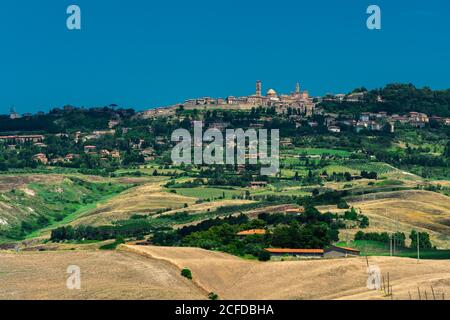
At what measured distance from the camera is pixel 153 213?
363 feet

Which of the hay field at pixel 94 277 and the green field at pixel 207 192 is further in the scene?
the green field at pixel 207 192

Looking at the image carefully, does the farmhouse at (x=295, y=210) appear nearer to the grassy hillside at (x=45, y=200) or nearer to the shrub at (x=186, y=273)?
the grassy hillside at (x=45, y=200)

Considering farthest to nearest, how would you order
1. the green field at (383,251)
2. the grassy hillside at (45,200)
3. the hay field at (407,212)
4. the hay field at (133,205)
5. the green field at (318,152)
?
1. the green field at (318,152)
2. the grassy hillside at (45,200)
3. the hay field at (133,205)
4. the hay field at (407,212)
5. the green field at (383,251)

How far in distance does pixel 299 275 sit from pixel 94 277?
1117 cm

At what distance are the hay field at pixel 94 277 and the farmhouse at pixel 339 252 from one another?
14.3 metres

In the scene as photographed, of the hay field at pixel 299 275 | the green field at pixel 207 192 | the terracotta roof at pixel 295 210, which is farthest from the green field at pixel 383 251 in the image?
the green field at pixel 207 192

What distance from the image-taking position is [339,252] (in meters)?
71.3

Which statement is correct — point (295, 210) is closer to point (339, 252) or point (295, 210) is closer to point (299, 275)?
point (339, 252)

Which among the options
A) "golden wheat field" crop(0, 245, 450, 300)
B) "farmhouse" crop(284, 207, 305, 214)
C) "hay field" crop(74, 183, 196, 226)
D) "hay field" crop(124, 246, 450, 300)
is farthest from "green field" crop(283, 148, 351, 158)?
"hay field" crop(124, 246, 450, 300)

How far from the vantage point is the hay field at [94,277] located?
4881 centimetres

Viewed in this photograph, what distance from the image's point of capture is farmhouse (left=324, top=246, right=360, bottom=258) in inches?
2781

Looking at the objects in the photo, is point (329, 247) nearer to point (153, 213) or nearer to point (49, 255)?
point (49, 255)

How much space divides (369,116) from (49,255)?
134637 mm

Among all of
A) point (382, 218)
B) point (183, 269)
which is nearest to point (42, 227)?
point (382, 218)
